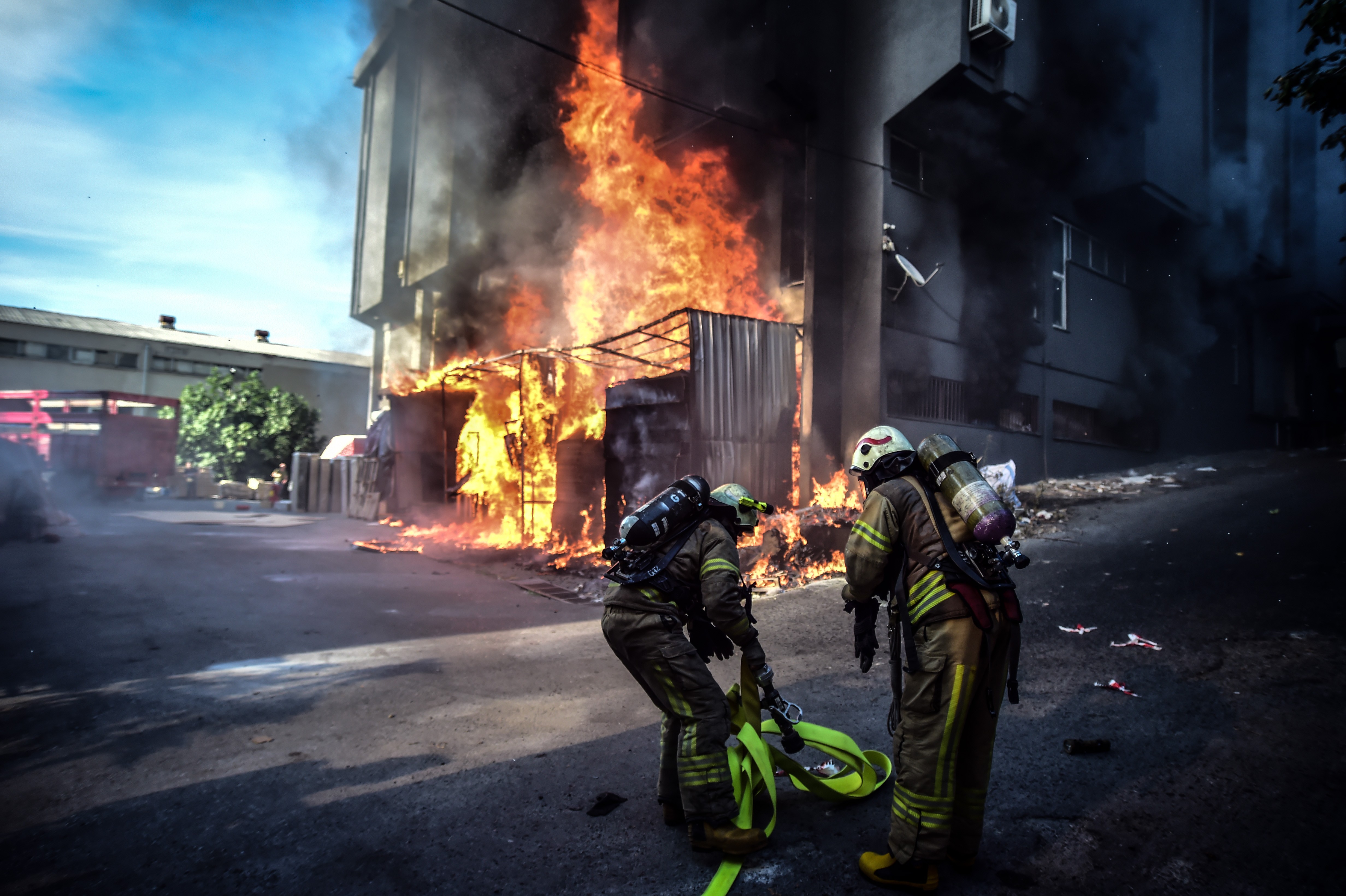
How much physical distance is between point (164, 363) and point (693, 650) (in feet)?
141

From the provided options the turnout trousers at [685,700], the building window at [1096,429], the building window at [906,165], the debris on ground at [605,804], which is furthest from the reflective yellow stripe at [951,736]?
the building window at [1096,429]

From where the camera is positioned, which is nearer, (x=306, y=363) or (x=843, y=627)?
(x=843, y=627)

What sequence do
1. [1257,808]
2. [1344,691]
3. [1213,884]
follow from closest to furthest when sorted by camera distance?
[1213,884] → [1257,808] → [1344,691]

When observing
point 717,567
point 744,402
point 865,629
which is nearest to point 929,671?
point 865,629

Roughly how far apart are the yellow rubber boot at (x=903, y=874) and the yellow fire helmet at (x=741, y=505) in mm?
1468

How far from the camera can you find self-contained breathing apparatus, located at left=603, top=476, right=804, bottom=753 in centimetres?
308

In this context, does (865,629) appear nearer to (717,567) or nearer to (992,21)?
(717,567)

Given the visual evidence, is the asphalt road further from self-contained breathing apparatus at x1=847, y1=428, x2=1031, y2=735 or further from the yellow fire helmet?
the yellow fire helmet

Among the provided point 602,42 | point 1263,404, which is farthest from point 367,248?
point 1263,404

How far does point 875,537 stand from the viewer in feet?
9.57

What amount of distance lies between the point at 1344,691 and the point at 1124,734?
165 centimetres

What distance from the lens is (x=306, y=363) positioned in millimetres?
39781

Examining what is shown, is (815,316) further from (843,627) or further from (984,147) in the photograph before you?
(843,627)

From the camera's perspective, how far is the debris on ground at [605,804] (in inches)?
130
